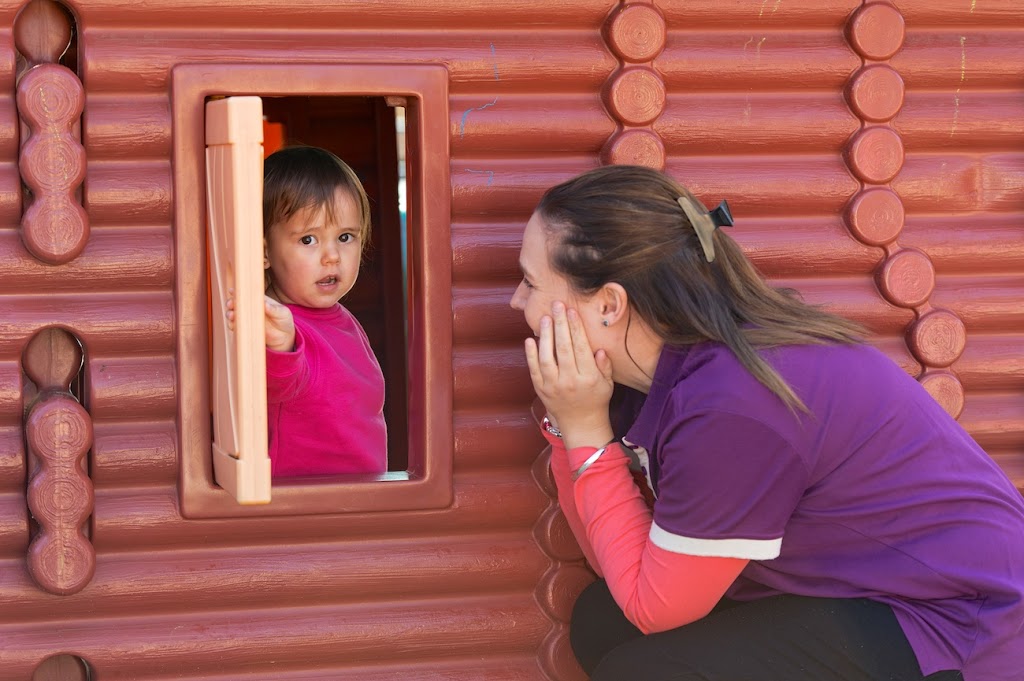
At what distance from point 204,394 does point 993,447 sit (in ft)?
6.84

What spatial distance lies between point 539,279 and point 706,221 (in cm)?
38

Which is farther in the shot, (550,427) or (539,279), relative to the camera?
(550,427)

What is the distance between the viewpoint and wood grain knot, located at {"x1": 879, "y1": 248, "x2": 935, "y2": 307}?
2.96m

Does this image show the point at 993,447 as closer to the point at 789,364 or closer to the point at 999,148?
the point at 999,148

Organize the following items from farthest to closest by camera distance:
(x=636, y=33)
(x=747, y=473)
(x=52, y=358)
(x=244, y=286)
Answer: (x=636, y=33), (x=52, y=358), (x=244, y=286), (x=747, y=473)

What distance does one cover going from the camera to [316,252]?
3045 mm

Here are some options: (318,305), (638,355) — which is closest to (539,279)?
(638,355)

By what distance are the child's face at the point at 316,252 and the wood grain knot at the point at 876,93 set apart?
136cm

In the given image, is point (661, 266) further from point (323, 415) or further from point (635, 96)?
point (323, 415)

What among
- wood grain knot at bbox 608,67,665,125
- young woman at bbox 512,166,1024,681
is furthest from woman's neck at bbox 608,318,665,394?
wood grain knot at bbox 608,67,665,125

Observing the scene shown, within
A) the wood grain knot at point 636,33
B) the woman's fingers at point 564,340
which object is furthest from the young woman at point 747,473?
the wood grain knot at point 636,33

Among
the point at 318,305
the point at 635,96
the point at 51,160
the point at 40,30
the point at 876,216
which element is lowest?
the point at 318,305

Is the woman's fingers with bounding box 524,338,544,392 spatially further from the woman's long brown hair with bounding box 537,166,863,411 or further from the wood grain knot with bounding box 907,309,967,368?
the wood grain knot with bounding box 907,309,967,368

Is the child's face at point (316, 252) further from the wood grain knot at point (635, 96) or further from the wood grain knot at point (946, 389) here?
the wood grain knot at point (946, 389)
